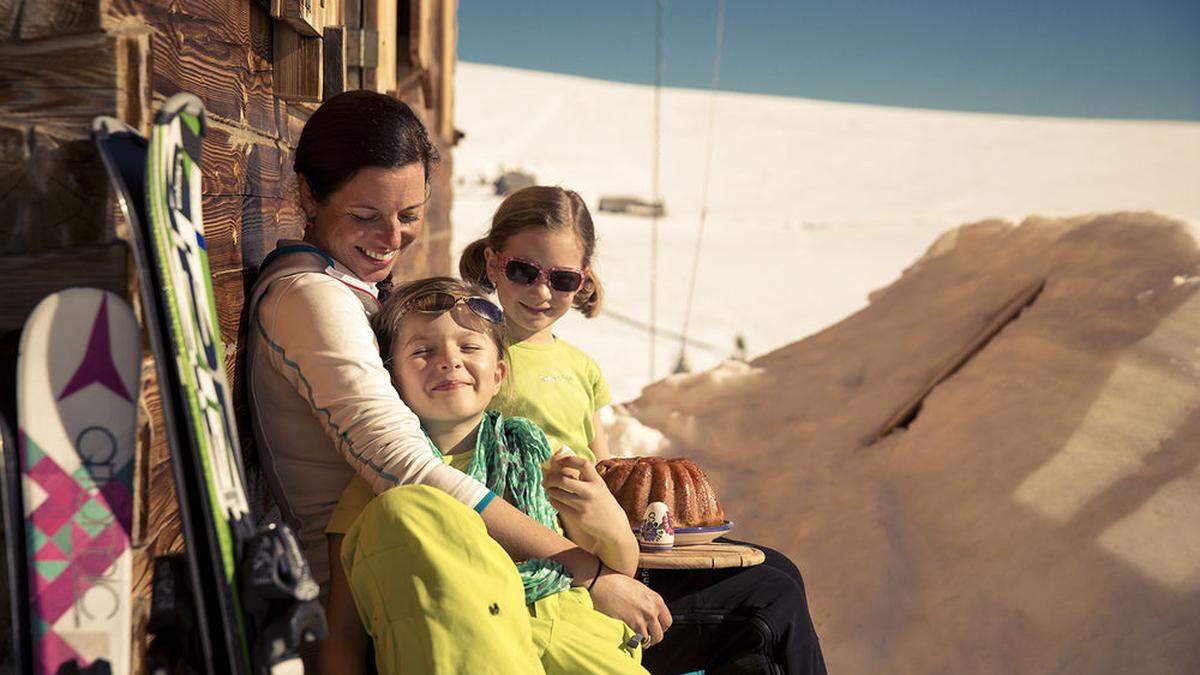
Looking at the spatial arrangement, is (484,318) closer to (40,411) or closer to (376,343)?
(376,343)

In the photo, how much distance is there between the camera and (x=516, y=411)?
2.99m

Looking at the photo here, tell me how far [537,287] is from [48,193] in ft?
5.21

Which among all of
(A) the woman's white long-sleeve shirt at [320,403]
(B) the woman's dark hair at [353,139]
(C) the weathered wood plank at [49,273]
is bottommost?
(A) the woman's white long-sleeve shirt at [320,403]

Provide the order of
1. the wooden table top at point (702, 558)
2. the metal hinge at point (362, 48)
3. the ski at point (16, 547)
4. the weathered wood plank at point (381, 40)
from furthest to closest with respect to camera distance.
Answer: the weathered wood plank at point (381, 40), the metal hinge at point (362, 48), the wooden table top at point (702, 558), the ski at point (16, 547)

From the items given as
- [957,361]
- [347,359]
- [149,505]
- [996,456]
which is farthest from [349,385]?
[957,361]

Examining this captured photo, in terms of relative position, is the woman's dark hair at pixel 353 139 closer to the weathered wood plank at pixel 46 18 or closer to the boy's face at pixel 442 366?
the boy's face at pixel 442 366

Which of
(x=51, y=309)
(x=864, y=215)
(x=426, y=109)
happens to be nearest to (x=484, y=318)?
(x=51, y=309)

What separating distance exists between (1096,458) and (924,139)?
43941 millimetres

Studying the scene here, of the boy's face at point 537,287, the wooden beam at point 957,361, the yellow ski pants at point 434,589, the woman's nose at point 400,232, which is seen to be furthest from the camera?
the wooden beam at point 957,361

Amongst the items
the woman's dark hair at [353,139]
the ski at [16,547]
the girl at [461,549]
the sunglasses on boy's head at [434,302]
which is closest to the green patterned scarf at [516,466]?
the girl at [461,549]

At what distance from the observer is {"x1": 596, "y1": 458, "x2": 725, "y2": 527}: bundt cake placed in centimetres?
295

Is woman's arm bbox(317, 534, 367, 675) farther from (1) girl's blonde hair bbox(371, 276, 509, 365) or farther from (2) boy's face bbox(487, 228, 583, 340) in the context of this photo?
(2) boy's face bbox(487, 228, 583, 340)

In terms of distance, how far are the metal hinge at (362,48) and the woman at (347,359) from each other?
1434 millimetres

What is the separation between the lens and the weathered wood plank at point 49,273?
169cm
